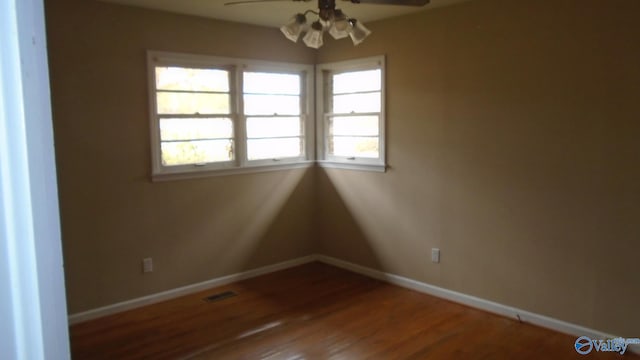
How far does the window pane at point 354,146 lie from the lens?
4.79 meters

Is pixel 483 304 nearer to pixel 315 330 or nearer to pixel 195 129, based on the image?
pixel 315 330

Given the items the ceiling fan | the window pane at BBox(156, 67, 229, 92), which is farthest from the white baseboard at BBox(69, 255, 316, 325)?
the ceiling fan

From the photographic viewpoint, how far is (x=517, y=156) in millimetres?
3709

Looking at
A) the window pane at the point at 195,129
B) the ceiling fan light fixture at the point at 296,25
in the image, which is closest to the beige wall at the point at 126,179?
the window pane at the point at 195,129

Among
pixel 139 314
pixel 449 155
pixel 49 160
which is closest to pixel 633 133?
pixel 449 155

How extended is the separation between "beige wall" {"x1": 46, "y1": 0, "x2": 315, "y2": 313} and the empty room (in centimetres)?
1

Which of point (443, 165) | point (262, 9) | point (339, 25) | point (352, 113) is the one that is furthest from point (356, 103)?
point (339, 25)

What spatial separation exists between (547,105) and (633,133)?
58 cm

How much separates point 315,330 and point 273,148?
2.04m

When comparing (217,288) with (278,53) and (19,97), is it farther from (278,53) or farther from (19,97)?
(19,97)

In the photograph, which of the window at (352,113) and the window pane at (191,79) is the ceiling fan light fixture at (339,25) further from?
the window pane at (191,79)

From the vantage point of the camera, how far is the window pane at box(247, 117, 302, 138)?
15.9 feet

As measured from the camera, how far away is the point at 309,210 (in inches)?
210

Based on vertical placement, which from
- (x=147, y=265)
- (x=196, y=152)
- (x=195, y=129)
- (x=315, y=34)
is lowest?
(x=147, y=265)
